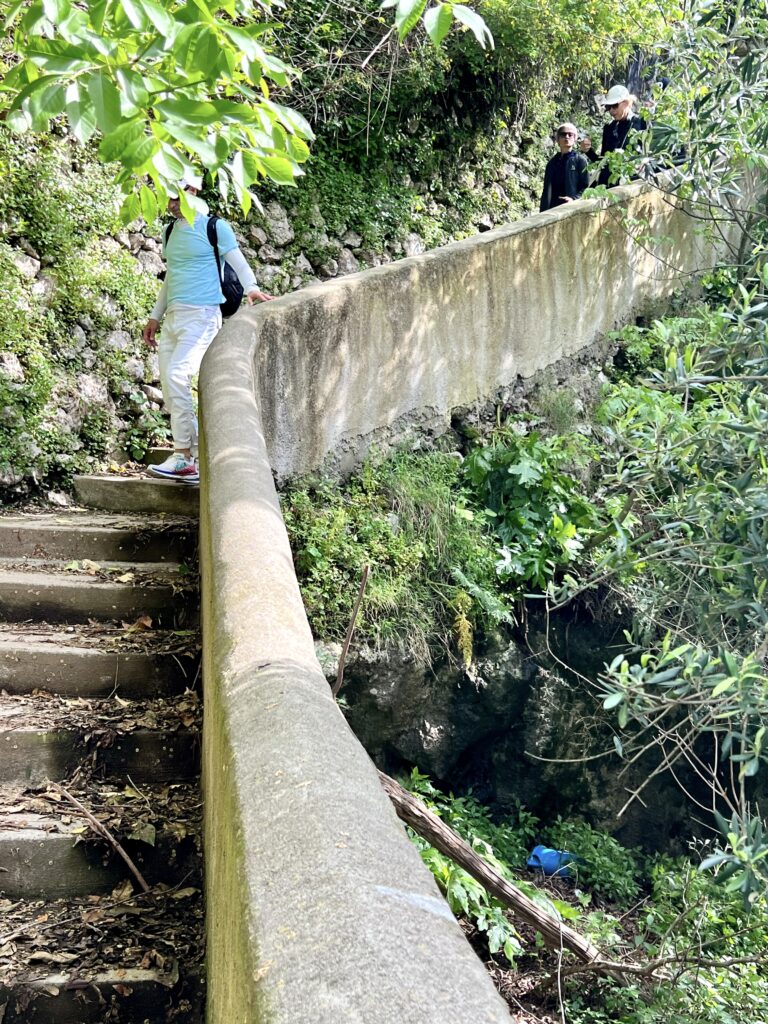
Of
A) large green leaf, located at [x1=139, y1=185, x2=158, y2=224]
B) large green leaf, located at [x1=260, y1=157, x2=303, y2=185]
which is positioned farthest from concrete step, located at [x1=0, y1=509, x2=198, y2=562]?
large green leaf, located at [x1=260, y1=157, x2=303, y2=185]

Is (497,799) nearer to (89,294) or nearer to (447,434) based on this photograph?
(447,434)

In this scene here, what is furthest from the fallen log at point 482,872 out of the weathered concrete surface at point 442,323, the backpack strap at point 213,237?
the backpack strap at point 213,237

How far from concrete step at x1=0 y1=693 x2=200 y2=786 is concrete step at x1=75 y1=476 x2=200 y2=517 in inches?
74.5

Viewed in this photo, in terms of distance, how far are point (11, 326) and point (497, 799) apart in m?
4.50

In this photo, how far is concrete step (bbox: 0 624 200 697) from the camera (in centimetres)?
347

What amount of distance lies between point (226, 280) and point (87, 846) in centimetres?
370

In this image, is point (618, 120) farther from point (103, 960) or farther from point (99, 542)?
point (103, 960)

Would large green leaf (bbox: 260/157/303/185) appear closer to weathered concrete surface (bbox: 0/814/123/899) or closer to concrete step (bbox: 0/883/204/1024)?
weathered concrete surface (bbox: 0/814/123/899)

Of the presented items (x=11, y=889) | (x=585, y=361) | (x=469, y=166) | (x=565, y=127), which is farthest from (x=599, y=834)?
(x=469, y=166)

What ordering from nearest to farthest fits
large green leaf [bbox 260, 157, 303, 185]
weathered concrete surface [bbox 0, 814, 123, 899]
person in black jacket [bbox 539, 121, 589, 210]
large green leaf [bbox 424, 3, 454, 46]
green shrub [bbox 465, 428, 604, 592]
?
large green leaf [bbox 424, 3, 454, 46]
weathered concrete surface [bbox 0, 814, 123, 899]
large green leaf [bbox 260, 157, 303, 185]
green shrub [bbox 465, 428, 604, 592]
person in black jacket [bbox 539, 121, 589, 210]

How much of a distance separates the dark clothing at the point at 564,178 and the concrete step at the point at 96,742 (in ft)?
22.3

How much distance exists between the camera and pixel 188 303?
17.6ft

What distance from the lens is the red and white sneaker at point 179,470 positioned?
17.5 feet

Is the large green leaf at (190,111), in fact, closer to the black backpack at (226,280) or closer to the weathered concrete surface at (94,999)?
the weathered concrete surface at (94,999)
